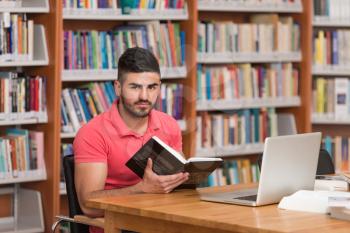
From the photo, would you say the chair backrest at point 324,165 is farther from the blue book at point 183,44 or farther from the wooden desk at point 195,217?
the blue book at point 183,44

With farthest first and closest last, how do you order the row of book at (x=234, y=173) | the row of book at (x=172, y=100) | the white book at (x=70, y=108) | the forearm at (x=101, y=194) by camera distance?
the row of book at (x=234, y=173) → the row of book at (x=172, y=100) → the white book at (x=70, y=108) → the forearm at (x=101, y=194)

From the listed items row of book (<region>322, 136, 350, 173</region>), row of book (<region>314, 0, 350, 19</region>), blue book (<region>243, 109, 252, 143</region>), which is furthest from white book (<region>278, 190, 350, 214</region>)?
row of book (<region>314, 0, 350, 19</region>)

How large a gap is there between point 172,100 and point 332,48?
4.59 ft

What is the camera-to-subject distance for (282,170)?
121 inches

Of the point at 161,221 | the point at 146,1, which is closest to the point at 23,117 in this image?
the point at 146,1

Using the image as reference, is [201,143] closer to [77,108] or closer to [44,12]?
[77,108]

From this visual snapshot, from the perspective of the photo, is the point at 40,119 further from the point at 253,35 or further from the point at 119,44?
the point at 253,35

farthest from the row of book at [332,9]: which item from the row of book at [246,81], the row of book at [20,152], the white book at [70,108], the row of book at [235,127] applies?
the row of book at [20,152]

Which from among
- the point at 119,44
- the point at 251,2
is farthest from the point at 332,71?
the point at 119,44

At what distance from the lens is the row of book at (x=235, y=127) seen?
584cm

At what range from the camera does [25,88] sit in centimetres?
495

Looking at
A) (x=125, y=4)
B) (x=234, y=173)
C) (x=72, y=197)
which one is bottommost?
(x=234, y=173)

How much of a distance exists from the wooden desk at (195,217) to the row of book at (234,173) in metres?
2.61

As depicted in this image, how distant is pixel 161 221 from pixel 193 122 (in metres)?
2.69
